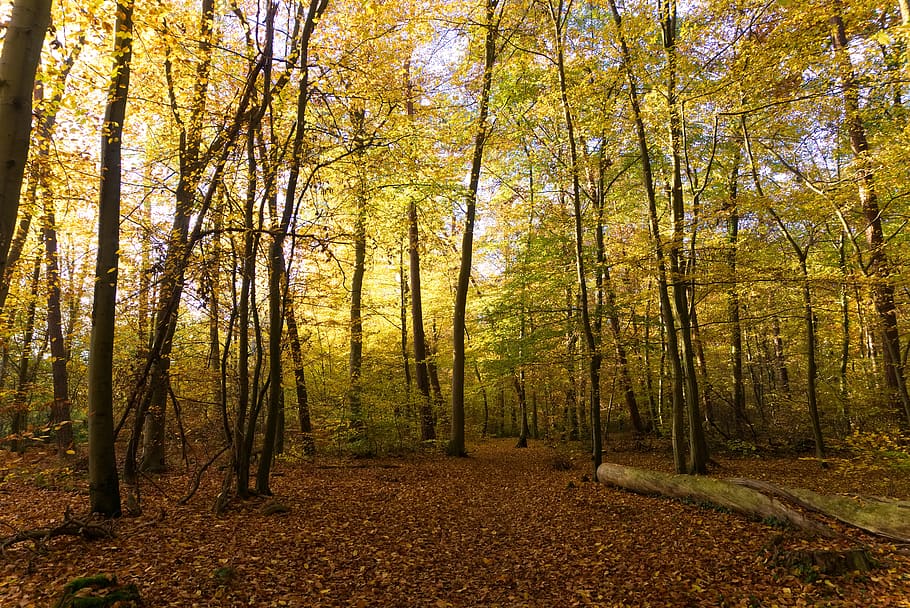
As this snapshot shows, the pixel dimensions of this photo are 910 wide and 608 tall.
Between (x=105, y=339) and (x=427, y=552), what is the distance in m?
4.60

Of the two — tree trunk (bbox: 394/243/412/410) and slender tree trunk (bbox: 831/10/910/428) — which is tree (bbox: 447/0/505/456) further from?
slender tree trunk (bbox: 831/10/910/428)

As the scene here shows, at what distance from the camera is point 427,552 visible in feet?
17.6

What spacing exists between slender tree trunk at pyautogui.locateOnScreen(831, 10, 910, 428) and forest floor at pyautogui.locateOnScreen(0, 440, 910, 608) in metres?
3.36

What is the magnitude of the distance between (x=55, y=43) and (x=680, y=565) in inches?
330

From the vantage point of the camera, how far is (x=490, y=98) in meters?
12.7

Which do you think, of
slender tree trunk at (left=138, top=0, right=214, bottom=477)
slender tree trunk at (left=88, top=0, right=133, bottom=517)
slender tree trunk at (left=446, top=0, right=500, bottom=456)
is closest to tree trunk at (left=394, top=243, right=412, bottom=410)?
slender tree trunk at (left=446, top=0, right=500, bottom=456)

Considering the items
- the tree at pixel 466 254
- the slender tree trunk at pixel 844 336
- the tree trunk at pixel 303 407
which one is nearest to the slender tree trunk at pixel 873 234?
the slender tree trunk at pixel 844 336

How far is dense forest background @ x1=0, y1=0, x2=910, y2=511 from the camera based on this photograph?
6359 millimetres

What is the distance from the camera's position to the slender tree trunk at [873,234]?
26.2ft

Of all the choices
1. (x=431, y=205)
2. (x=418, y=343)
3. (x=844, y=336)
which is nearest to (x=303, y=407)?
(x=418, y=343)

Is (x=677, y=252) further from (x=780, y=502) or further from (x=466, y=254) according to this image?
(x=466, y=254)

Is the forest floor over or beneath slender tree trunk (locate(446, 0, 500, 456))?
beneath

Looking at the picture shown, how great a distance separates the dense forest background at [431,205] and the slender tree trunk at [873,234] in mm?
92

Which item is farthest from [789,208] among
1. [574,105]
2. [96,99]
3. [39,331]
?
[39,331]
